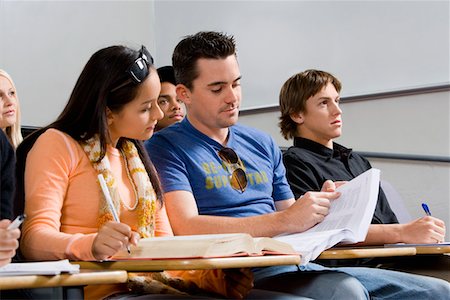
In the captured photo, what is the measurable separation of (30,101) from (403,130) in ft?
7.02

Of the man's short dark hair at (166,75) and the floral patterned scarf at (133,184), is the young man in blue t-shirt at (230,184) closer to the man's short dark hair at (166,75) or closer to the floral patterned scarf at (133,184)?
the floral patterned scarf at (133,184)

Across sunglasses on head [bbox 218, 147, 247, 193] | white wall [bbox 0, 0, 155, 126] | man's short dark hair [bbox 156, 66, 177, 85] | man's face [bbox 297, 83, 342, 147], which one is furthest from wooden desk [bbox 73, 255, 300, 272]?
white wall [bbox 0, 0, 155, 126]

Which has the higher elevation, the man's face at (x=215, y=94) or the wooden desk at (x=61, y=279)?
the man's face at (x=215, y=94)

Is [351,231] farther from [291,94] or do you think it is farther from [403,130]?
[403,130]

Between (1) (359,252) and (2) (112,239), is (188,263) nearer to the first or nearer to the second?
(2) (112,239)

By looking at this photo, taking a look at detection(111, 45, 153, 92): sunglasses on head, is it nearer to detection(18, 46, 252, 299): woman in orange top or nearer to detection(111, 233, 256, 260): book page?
detection(18, 46, 252, 299): woman in orange top

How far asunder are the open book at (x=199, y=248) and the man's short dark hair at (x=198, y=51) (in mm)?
873

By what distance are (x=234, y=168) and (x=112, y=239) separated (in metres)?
0.80

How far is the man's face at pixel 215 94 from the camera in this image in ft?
7.69

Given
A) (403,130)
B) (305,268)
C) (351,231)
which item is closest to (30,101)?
(403,130)

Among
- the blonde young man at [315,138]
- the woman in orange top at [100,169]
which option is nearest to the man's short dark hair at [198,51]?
the woman in orange top at [100,169]

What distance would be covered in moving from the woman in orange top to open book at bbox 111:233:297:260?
0.35 feet

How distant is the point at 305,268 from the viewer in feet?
7.14

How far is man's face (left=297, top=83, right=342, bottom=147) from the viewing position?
2.87m
